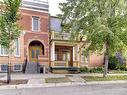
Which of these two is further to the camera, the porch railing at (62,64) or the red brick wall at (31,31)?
the porch railing at (62,64)

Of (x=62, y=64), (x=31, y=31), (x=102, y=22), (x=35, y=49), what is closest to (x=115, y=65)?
(x=62, y=64)

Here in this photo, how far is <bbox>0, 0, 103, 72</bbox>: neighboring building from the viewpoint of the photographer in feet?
94.5

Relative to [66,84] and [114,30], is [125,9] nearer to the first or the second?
[114,30]

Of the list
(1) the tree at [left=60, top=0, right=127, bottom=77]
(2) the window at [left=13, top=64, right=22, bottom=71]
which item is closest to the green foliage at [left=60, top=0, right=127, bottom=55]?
(1) the tree at [left=60, top=0, right=127, bottom=77]

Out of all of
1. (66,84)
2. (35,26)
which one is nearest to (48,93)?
(66,84)

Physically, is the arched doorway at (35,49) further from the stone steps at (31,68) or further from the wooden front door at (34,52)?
the stone steps at (31,68)

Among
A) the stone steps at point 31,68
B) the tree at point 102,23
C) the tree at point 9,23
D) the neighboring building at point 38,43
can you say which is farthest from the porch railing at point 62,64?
the tree at point 9,23

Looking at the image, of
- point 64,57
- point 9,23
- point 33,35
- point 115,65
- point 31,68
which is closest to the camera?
point 9,23

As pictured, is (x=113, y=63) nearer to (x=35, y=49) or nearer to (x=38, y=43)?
(x=38, y=43)

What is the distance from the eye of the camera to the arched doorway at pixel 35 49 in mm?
30961

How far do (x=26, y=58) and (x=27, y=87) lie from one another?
41.1 feet

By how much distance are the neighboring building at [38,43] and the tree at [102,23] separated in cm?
632

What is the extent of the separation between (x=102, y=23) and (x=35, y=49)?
41.0 ft

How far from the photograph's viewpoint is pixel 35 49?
103ft
